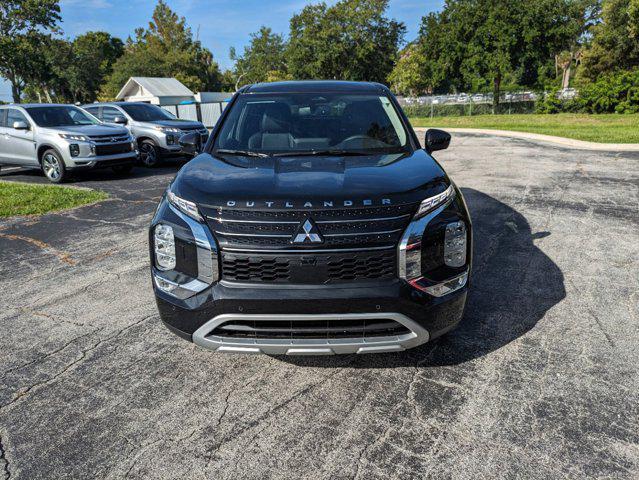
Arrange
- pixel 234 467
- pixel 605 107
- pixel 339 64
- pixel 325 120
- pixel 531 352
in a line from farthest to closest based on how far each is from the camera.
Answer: pixel 339 64
pixel 605 107
pixel 325 120
pixel 531 352
pixel 234 467

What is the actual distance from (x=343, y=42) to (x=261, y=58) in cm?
4100

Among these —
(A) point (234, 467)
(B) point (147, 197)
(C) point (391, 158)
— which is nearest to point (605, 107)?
(B) point (147, 197)

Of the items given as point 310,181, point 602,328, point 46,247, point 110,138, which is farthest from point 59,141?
point 602,328

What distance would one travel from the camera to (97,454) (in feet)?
8.04

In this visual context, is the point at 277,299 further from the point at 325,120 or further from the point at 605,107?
the point at 605,107

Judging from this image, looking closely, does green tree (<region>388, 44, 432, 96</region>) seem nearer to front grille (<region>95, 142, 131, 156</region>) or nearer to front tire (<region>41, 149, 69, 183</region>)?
front grille (<region>95, 142, 131, 156</region>)

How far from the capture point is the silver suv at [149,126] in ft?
42.0

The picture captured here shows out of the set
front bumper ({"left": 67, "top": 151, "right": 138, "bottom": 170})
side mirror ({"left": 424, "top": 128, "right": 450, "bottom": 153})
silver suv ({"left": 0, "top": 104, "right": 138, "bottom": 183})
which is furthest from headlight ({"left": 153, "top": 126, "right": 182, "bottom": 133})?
side mirror ({"left": 424, "top": 128, "right": 450, "bottom": 153})

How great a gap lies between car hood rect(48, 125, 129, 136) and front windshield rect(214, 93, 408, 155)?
7.66 metres

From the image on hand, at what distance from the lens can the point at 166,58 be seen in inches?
2876

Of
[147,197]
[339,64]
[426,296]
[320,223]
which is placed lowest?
[147,197]

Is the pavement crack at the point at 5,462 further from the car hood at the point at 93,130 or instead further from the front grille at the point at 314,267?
the car hood at the point at 93,130

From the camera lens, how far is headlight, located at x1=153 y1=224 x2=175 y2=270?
111 inches

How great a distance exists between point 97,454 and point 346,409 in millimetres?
1295
